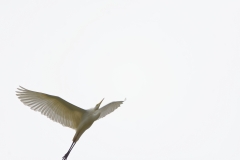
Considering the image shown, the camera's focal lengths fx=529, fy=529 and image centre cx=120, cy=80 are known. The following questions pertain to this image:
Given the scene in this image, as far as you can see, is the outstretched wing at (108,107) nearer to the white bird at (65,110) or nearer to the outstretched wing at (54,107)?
the white bird at (65,110)

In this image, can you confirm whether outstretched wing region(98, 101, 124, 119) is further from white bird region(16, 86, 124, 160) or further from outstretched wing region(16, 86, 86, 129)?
outstretched wing region(16, 86, 86, 129)

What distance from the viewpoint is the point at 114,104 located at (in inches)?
511

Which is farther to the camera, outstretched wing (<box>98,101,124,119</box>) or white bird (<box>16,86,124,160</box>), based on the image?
outstretched wing (<box>98,101,124,119</box>)

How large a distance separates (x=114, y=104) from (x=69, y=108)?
110 centimetres

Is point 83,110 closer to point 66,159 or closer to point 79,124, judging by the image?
point 79,124

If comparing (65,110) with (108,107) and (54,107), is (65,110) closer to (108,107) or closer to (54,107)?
(54,107)

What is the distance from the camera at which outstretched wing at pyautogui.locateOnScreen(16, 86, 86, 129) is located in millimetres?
12389

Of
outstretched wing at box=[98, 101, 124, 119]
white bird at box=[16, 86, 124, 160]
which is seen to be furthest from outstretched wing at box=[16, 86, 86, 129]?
outstretched wing at box=[98, 101, 124, 119]

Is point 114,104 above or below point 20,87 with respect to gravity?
above

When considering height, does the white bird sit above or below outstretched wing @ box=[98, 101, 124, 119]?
below

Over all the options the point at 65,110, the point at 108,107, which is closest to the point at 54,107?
the point at 65,110

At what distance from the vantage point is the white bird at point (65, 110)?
12398 millimetres

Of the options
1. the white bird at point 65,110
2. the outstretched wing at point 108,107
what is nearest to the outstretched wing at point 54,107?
the white bird at point 65,110

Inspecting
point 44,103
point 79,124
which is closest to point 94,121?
point 79,124
